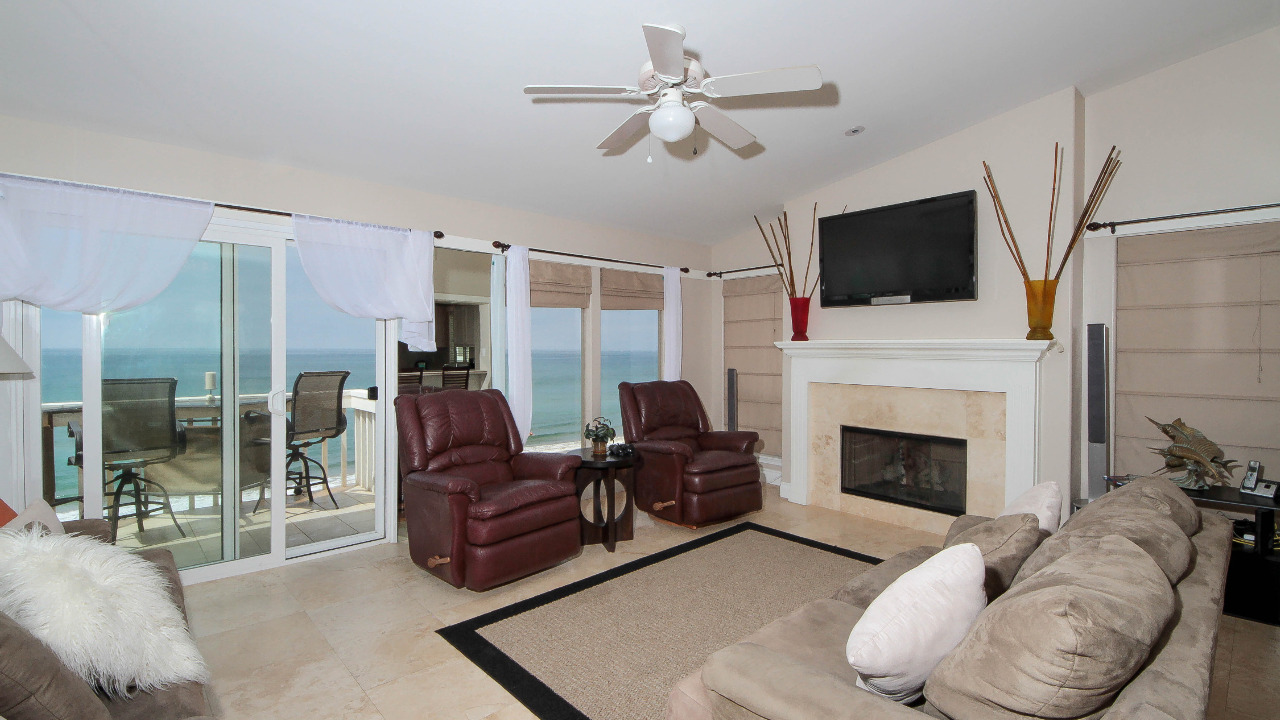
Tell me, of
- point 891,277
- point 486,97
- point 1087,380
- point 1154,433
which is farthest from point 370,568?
point 1154,433

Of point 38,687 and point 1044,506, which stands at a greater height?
point 1044,506

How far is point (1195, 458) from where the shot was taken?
10.00 ft

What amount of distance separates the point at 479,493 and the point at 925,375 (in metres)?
3.16

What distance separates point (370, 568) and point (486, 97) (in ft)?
9.02

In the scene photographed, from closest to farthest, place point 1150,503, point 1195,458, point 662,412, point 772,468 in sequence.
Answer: point 1150,503
point 1195,458
point 662,412
point 772,468

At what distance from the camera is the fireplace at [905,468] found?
4.22 meters

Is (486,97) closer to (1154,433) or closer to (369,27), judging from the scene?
(369,27)

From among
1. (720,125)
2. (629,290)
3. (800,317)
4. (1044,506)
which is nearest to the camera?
(1044,506)

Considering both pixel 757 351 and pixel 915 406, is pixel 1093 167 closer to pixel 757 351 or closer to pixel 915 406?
pixel 915 406

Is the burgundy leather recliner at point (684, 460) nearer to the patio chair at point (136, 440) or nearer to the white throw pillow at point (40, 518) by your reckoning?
the patio chair at point (136, 440)

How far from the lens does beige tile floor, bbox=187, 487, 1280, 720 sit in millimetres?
2219

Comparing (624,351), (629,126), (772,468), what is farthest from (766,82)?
(772,468)

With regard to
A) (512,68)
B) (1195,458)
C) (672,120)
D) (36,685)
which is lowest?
(36,685)

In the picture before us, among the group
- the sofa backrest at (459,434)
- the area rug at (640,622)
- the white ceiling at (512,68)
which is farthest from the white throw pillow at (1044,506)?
the sofa backrest at (459,434)
